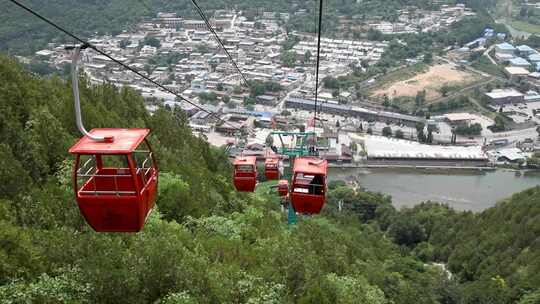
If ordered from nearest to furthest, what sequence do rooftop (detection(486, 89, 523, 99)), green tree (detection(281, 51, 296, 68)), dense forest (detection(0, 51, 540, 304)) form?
1. dense forest (detection(0, 51, 540, 304))
2. rooftop (detection(486, 89, 523, 99))
3. green tree (detection(281, 51, 296, 68))

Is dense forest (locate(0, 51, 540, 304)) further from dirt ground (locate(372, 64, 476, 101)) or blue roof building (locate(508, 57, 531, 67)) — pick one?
blue roof building (locate(508, 57, 531, 67))

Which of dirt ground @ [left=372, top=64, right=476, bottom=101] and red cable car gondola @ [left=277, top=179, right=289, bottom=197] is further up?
red cable car gondola @ [left=277, top=179, right=289, bottom=197]

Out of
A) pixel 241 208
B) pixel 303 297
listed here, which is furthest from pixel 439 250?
pixel 303 297

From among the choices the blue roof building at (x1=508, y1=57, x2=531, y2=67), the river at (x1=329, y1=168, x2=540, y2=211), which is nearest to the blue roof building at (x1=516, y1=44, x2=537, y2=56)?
the blue roof building at (x1=508, y1=57, x2=531, y2=67)

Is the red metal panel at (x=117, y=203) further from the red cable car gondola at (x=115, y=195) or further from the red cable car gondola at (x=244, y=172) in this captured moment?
the red cable car gondola at (x=244, y=172)

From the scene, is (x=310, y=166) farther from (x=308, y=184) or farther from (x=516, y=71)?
(x=516, y=71)

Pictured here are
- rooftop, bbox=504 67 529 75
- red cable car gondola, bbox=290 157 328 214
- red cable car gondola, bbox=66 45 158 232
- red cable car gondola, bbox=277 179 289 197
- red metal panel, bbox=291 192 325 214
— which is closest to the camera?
red cable car gondola, bbox=66 45 158 232

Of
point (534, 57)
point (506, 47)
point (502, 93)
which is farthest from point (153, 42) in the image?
point (534, 57)
